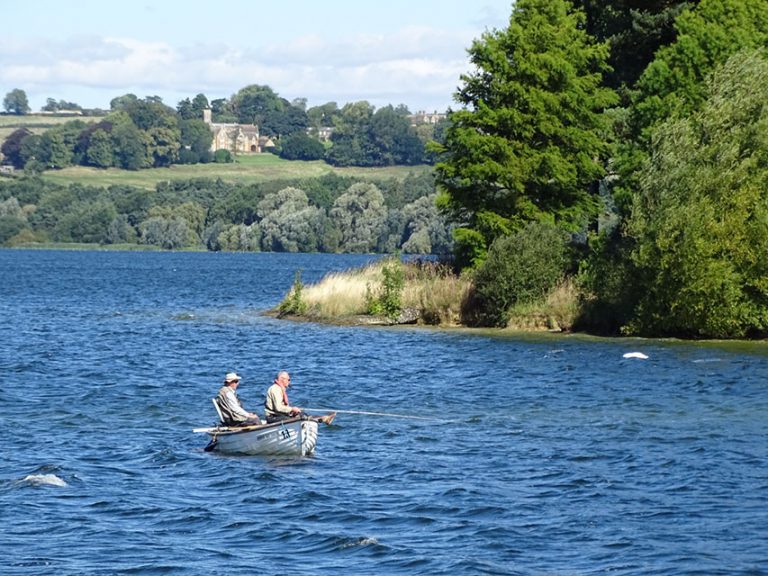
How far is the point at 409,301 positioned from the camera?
57.4 m

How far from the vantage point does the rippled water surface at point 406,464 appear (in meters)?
20.4

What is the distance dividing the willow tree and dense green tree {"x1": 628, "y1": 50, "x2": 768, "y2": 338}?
8.67m

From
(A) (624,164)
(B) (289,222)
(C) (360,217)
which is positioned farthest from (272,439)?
(B) (289,222)

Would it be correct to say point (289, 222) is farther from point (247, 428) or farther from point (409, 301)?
point (247, 428)

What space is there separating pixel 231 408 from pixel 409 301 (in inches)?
1140

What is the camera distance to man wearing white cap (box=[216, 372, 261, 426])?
94.1 feet

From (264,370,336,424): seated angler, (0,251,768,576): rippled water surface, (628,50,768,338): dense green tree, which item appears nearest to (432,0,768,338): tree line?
(628,50,768,338): dense green tree

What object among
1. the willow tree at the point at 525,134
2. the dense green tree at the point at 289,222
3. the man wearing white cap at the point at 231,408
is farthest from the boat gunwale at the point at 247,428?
the dense green tree at the point at 289,222

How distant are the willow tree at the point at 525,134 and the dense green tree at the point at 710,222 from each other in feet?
28.5

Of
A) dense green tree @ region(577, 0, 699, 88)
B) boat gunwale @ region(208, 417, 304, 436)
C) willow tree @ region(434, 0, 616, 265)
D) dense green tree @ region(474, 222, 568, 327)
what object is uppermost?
dense green tree @ region(577, 0, 699, 88)

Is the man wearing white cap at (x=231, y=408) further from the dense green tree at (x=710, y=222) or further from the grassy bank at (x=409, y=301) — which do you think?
the grassy bank at (x=409, y=301)

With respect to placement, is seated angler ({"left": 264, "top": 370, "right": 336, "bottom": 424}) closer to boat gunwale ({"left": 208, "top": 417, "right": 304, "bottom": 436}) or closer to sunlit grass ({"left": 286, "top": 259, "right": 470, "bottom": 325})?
boat gunwale ({"left": 208, "top": 417, "right": 304, "bottom": 436})

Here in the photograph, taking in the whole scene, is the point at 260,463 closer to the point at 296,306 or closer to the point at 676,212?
the point at 676,212

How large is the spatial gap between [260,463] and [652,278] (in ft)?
77.6
